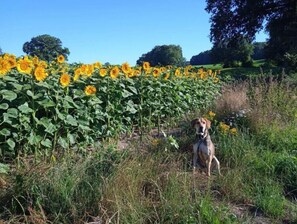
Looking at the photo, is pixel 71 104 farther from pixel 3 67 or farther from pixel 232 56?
pixel 232 56

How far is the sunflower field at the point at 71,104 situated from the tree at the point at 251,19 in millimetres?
26990

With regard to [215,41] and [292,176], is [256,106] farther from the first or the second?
[215,41]

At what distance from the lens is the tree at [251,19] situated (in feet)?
108

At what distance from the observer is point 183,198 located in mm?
3814

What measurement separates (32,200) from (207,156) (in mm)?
2208

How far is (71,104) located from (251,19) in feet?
103

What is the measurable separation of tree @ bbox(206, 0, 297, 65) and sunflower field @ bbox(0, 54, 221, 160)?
2699 cm

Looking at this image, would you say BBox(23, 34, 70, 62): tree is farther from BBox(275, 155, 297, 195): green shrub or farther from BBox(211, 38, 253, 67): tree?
BBox(211, 38, 253, 67): tree

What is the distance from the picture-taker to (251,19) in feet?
112

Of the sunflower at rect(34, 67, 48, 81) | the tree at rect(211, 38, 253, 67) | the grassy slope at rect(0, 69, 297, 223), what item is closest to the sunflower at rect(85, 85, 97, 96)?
the sunflower at rect(34, 67, 48, 81)

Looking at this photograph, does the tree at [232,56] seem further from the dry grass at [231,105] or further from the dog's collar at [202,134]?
the dog's collar at [202,134]

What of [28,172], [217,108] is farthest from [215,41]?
[28,172]

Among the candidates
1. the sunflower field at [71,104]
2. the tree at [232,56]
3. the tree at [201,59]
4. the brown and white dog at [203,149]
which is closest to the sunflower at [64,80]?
the sunflower field at [71,104]

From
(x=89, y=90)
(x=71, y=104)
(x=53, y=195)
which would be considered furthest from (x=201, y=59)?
(x=53, y=195)
